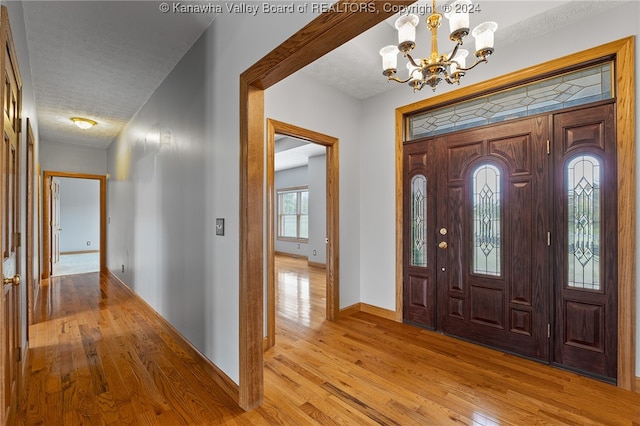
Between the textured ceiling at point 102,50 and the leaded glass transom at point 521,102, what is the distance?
2338mm

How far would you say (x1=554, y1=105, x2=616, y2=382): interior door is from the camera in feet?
7.23

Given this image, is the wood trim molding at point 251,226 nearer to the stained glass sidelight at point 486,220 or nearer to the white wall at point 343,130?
the white wall at point 343,130

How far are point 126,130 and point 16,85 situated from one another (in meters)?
3.25

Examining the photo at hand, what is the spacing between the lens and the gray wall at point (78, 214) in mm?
9344

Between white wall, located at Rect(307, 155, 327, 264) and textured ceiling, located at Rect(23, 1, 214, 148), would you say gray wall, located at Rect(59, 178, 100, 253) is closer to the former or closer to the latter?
textured ceiling, located at Rect(23, 1, 214, 148)

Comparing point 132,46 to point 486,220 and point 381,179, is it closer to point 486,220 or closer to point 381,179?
point 381,179

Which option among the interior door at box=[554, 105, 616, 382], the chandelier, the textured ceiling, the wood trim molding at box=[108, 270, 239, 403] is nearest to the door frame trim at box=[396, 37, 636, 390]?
the interior door at box=[554, 105, 616, 382]

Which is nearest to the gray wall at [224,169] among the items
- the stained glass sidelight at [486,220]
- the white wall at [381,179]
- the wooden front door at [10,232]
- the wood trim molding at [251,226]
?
the white wall at [381,179]

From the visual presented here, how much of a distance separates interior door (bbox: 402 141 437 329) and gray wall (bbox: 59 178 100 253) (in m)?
9.82

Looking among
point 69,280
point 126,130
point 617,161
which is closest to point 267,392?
point 617,161

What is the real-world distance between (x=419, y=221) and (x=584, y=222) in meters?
1.39

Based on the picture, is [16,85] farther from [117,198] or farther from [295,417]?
[117,198]

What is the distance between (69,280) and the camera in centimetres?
563

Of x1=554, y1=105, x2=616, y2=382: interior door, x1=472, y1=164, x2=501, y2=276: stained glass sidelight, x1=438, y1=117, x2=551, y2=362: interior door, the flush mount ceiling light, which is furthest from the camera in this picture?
the flush mount ceiling light
